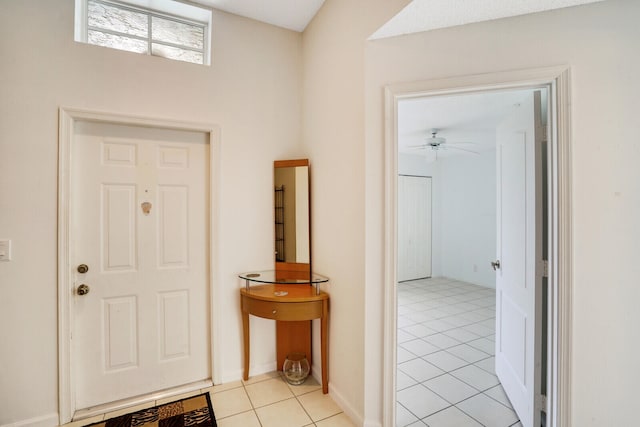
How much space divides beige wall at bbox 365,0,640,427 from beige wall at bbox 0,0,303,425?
1944mm

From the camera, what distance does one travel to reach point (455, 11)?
5.04ft

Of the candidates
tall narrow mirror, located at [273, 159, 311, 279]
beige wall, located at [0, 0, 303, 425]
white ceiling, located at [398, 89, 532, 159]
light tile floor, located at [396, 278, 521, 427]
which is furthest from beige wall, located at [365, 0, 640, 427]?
beige wall, located at [0, 0, 303, 425]

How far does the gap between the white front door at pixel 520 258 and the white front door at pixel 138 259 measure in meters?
2.33

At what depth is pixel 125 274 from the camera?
219cm

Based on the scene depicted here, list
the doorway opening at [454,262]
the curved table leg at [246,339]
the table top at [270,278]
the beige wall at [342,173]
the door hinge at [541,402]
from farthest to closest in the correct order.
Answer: the curved table leg at [246,339], the table top at [270,278], the doorway opening at [454,262], the beige wall at [342,173], the door hinge at [541,402]

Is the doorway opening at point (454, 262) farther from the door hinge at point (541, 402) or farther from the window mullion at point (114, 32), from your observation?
the window mullion at point (114, 32)

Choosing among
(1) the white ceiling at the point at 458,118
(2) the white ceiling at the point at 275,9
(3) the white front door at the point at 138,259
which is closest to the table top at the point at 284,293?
(3) the white front door at the point at 138,259

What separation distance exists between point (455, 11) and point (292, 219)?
180cm

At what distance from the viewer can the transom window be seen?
216cm

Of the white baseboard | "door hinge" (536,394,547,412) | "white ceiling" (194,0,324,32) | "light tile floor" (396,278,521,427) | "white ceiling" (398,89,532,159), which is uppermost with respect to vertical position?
"white ceiling" (194,0,324,32)

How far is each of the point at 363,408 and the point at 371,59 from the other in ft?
7.30

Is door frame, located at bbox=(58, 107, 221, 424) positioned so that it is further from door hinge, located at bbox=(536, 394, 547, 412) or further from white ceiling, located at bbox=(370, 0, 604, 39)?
door hinge, located at bbox=(536, 394, 547, 412)

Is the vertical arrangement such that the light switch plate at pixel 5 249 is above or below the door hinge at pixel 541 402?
above

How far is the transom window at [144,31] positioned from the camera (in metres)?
2.16
